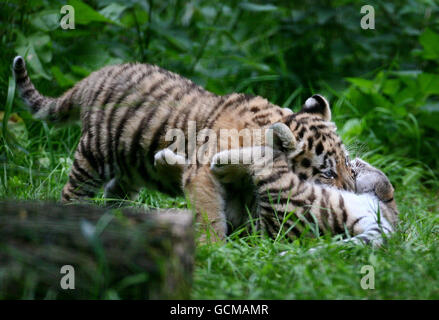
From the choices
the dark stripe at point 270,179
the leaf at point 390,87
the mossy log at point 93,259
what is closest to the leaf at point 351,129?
the leaf at point 390,87

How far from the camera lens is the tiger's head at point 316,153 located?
14.0 feet

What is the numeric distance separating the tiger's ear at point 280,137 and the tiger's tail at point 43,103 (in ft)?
6.23

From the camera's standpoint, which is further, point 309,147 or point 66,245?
point 309,147

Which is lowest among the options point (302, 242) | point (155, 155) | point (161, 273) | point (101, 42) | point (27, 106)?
point (161, 273)

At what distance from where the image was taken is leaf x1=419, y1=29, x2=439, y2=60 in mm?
6793

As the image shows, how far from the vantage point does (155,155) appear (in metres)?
4.36

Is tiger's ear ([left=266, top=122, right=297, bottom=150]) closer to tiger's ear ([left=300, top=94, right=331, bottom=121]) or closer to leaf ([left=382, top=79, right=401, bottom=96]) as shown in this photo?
tiger's ear ([left=300, top=94, right=331, bottom=121])

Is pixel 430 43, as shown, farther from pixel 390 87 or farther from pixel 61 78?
pixel 61 78

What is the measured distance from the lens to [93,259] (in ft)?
8.41

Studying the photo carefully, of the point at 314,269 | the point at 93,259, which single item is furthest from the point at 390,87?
the point at 93,259

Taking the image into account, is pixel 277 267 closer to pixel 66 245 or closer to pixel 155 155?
pixel 66 245

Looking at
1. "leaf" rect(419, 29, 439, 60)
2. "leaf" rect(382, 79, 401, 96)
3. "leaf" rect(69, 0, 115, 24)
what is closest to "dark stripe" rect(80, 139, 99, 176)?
"leaf" rect(69, 0, 115, 24)
